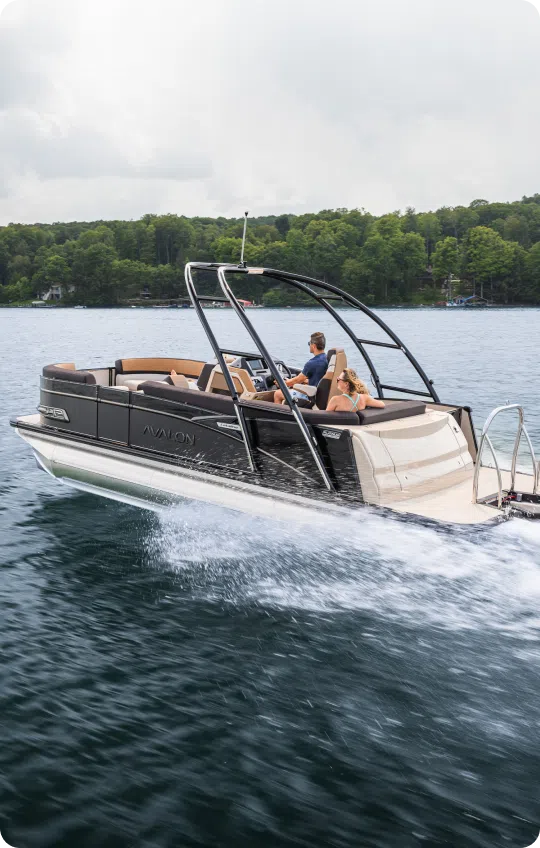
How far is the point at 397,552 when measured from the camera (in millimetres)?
6332

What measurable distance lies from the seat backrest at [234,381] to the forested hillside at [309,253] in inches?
3675

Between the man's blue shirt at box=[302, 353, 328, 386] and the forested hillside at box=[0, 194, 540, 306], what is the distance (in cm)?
9359

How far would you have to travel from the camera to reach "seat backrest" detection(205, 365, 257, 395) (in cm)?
827

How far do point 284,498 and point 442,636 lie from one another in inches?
70.6

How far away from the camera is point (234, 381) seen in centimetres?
859

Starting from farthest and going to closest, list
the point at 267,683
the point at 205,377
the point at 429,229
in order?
1. the point at 429,229
2. the point at 205,377
3. the point at 267,683

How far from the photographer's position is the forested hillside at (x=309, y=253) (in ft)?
368

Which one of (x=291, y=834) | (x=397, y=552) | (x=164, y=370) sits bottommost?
(x=291, y=834)

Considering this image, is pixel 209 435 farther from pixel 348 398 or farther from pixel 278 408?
pixel 348 398

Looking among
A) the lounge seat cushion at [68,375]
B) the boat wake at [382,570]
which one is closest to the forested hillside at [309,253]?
the lounge seat cushion at [68,375]

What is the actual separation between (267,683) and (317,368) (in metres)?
3.81

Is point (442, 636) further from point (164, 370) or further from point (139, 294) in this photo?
point (139, 294)

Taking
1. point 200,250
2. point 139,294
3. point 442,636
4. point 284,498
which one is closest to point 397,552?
point 442,636

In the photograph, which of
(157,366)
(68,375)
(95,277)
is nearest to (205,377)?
(68,375)
